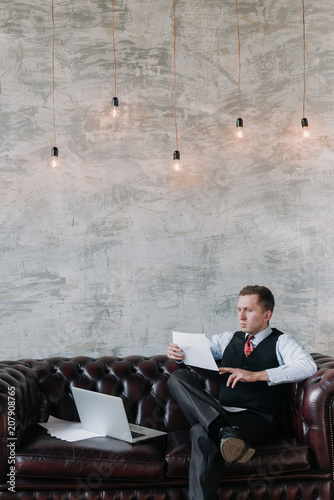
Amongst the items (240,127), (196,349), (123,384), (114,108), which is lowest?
(123,384)

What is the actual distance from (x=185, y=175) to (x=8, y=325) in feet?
5.64

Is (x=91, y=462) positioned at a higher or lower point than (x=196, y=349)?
lower

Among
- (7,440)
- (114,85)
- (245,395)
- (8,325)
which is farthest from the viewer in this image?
(114,85)

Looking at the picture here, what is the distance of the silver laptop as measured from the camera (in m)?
2.52

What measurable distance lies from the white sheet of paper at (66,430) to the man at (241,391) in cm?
54

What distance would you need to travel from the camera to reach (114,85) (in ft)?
12.6

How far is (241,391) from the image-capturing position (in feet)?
9.18

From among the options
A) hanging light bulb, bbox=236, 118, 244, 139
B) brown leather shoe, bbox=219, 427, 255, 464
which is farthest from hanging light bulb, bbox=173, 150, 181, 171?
brown leather shoe, bbox=219, 427, 255, 464

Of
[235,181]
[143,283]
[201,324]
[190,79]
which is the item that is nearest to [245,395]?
[201,324]

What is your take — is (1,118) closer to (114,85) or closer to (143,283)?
(114,85)

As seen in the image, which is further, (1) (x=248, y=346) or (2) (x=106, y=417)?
(1) (x=248, y=346)

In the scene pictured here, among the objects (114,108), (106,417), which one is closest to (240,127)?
(114,108)

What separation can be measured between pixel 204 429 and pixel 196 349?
21.6 inches

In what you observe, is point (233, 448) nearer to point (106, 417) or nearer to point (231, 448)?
point (231, 448)
